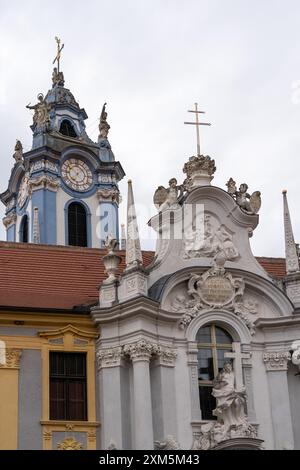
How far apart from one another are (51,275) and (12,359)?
153 inches

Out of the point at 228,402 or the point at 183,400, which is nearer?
the point at 228,402

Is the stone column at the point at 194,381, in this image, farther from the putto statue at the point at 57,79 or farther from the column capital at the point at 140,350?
the putto statue at the point at 57,79

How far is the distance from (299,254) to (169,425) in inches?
266

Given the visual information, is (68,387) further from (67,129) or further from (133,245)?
(67,129)

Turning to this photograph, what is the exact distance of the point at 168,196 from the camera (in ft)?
91.5

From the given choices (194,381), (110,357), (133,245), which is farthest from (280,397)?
(133,245)

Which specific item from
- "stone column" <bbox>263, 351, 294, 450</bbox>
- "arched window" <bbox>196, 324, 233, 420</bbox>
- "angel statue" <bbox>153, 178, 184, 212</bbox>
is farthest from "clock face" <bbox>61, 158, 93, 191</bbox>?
"stone column" <bbox>263, 351, 294, 450</bbox>

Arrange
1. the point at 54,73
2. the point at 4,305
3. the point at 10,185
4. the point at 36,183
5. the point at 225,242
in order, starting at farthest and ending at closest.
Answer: the point at 54,73, the point at 10,185, the point at 36,183, the point at 225,242, the point at 4,305

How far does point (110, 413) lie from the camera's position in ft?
81.6

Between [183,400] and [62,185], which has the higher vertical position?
[62,185]

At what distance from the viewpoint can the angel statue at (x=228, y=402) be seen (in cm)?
2495

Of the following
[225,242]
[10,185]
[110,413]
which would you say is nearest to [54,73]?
[10,185]
